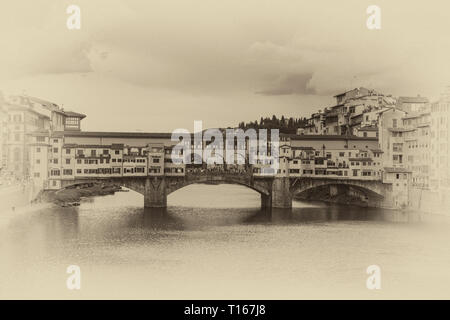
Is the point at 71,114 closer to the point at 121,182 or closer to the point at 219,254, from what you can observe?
the point at 121,182

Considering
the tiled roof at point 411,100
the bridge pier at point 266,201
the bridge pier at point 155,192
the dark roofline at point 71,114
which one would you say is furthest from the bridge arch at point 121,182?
the tiled roof at point 411,100

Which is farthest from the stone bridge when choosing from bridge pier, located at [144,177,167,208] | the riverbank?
the riverbank

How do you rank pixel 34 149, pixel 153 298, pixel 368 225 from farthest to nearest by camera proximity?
1. pixel 34 149
2. pixel 368 225
3. pixel 153 298

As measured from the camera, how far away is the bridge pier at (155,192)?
2656cm

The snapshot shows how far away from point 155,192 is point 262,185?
493cm

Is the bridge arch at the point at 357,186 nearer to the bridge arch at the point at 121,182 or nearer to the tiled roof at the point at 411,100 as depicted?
the tiled roof at the point at 411,100

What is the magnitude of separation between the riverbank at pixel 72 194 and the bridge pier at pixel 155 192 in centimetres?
333

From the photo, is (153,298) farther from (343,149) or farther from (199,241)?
(343,149)

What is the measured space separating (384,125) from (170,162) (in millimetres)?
10062

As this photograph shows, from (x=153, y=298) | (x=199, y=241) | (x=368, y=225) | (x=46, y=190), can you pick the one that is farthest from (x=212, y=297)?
(x=46, y=190)

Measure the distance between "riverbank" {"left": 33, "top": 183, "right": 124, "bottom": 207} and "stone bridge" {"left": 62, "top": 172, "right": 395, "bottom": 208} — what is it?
8.44ft

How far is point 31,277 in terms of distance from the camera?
46.2 ft

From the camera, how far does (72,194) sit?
1218 inches

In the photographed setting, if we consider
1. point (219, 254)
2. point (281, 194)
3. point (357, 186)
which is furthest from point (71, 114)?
point (357, 186)
